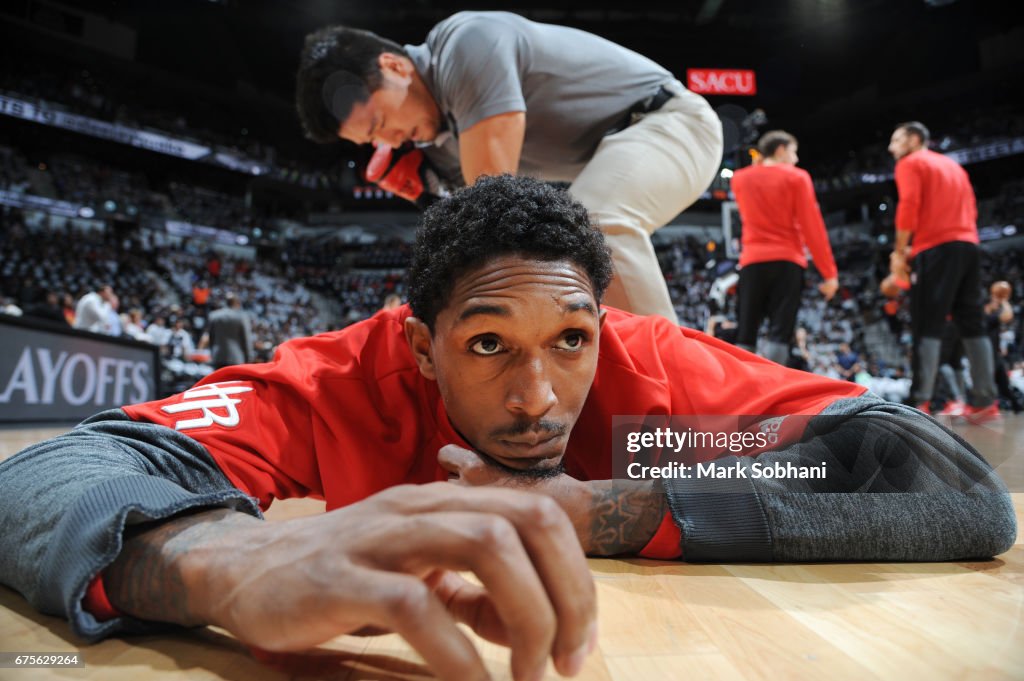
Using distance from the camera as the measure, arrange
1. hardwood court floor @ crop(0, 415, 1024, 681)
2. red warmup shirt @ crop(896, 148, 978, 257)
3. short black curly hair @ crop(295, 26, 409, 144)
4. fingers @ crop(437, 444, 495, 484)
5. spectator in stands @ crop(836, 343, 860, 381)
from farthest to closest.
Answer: spectator in stands @ crop(836, 343, 860, 381)
red warmup shirt @ crop(896, 148, 978, 257)
short black curly hair @ crop(295, 26, 409, 144)
fingers @ crop(437, 444, 495, 484)
hardwood court floor @ crop(0, 415, 1024, 681)

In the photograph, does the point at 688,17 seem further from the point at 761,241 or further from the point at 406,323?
the point at 406,323

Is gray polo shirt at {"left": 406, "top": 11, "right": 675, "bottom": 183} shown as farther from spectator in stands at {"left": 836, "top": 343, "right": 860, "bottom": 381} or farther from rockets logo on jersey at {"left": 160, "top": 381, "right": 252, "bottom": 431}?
spectator in stands at {"left": 836, "top": 343, "right": 860, "bottom": 381}

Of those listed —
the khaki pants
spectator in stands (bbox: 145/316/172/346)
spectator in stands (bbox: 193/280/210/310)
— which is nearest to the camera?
the khaki pants

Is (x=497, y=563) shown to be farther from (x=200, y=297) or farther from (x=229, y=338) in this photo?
(x=200, y=297)

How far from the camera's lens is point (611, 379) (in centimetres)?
99

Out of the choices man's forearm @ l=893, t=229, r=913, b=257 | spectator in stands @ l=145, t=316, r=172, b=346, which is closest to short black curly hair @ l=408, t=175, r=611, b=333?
man's forearm @ l=893, t=229, r=913, b=257

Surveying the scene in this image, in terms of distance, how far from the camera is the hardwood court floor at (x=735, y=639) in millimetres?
503

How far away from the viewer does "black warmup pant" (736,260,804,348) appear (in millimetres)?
3133

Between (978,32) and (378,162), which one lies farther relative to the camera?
(978,32)

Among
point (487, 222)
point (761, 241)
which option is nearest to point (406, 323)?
point (487, 222)

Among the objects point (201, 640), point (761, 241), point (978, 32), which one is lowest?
point (201, 640)

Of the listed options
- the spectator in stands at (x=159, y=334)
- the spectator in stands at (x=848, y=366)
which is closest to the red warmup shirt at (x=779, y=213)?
the spectator in stands at (x=848, y=366)

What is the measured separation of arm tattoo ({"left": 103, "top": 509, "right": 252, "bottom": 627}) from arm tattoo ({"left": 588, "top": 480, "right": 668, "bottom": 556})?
0.45 meters

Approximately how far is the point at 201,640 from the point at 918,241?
3.87 metres
